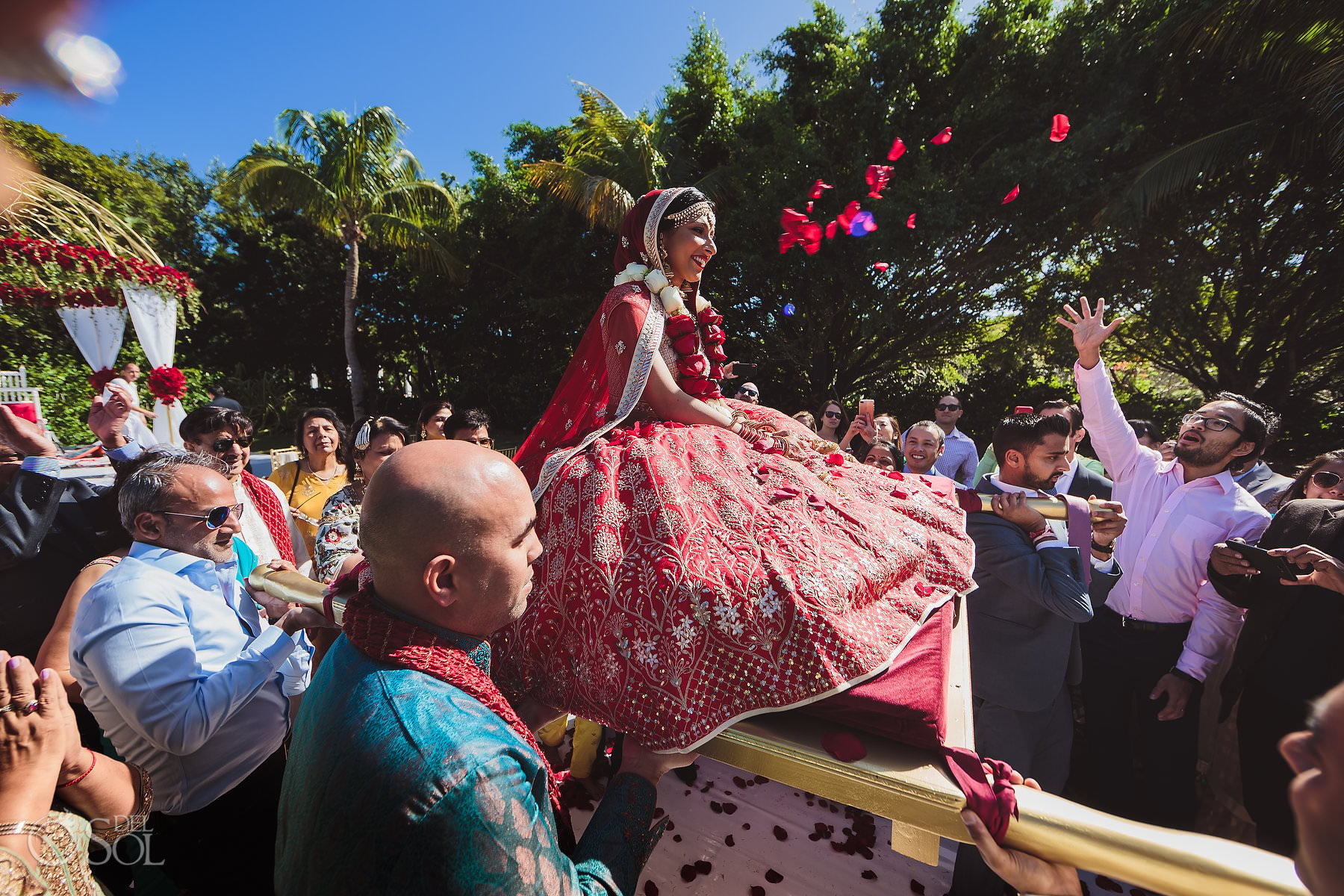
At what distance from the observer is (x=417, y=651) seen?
1.15 m

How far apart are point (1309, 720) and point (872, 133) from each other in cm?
1313

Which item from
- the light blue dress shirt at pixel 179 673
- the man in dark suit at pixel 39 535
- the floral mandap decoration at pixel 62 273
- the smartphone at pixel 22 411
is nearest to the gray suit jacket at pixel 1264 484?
the light blue dress shirt at pixel 179 673

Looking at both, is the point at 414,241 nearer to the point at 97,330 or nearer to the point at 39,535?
the point at 97,330

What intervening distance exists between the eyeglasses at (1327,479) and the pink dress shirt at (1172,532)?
0.55m

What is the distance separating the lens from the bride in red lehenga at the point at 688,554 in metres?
1.46

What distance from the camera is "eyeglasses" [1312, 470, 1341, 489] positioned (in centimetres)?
330

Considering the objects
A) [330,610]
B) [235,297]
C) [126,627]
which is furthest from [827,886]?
[235,297]

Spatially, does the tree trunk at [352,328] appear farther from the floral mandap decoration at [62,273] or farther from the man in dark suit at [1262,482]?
the man in dark suit at [1262,482]

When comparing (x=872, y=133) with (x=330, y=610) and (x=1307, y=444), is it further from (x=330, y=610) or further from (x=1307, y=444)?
(x=330, y=610)

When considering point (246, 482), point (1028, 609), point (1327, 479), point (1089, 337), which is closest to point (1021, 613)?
point (1028, 609)

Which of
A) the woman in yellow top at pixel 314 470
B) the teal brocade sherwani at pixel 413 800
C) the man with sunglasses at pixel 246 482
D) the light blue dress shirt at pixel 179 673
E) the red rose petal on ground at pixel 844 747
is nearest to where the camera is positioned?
the teal brocade sherwani at pixel 413 800

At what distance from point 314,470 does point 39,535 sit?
66.7 inches

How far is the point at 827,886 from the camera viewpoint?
2586 mm

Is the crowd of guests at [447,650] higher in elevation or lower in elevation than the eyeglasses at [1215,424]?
lower
